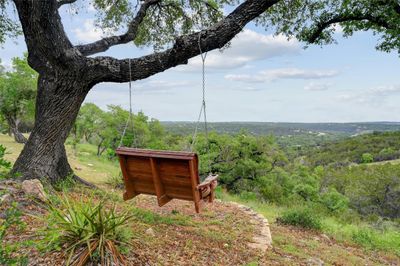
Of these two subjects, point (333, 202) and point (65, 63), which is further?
point (333, 202)

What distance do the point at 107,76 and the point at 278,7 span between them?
5.29 m

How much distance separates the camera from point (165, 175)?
4754mm

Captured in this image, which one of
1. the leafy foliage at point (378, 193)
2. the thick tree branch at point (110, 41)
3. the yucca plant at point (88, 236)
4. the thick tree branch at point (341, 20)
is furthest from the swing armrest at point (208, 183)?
the leafy foliage at point (378, 193)

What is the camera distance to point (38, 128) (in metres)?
6.58

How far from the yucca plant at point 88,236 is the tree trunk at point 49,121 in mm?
3108

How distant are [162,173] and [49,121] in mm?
3023

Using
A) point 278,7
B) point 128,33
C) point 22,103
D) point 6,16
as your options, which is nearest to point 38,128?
point 128,33

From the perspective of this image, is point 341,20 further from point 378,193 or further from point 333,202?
point 378,193

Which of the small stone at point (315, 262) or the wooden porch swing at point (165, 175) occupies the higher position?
the wooden porch swing at point (165, 175)

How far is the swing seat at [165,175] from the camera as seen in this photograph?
14.6ft

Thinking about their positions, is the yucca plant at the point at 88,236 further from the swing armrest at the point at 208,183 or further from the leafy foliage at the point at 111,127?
the leafy foliage at the point at 111,127

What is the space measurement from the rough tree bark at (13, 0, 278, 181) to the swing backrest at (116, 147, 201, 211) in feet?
7.30

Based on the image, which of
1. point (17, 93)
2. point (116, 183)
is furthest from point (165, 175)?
point (17, 93)

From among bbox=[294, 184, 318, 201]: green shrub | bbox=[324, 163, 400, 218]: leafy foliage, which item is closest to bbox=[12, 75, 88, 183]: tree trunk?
bbox=[294, 184, 318, 201]: green shrub
